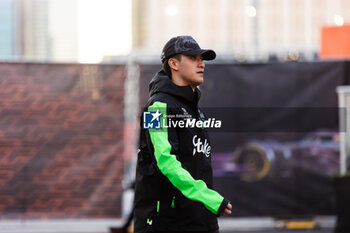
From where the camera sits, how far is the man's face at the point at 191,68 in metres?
3.83

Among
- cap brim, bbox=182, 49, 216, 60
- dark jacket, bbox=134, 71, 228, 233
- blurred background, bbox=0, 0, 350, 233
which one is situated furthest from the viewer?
blurred background, bbox=0, 0, 350, 233

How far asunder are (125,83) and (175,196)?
5.97 m

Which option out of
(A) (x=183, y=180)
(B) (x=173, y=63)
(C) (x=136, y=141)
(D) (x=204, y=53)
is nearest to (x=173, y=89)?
(B) (x=173, y=63)

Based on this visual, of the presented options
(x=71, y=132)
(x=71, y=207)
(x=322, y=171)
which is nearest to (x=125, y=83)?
(x=71, y=132)

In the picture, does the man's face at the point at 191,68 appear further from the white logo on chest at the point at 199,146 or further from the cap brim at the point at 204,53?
the white logo on chest at the point at 199,146

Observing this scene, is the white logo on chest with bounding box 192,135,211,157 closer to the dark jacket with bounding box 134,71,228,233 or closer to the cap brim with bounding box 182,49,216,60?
the dark jacket with bounding box 134,71,228,233

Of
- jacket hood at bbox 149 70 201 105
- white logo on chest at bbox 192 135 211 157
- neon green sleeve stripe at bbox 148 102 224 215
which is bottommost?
neon green sleeve stripe at bbox 148 102 224 215

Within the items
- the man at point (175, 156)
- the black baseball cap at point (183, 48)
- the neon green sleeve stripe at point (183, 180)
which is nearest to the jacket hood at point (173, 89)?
the man at point (175, 156)

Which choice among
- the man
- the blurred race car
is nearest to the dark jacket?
the man

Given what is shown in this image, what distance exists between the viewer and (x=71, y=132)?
9484 millimetres

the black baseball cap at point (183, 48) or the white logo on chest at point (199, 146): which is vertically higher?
the black baseball cap at point (183, 48)

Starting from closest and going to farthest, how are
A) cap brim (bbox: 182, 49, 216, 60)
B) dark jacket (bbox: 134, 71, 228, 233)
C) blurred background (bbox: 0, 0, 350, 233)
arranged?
dark jacket (bbox: 134, 71, 228, 233) → cap brim (bbox: 182, 49, 216, 60) → blurred background (bbox: 0, 0, 350, 233)

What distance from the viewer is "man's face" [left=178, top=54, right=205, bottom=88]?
383 centimetres

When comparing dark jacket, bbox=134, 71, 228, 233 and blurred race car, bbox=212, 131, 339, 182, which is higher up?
dark jacket, bbox=134, 71, 228, 233
